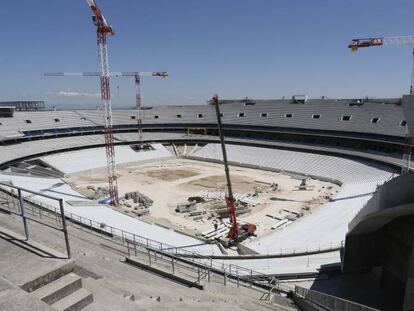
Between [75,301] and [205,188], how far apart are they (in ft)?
122

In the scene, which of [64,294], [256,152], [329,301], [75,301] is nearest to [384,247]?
[329,301]

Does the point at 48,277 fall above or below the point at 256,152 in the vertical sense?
above

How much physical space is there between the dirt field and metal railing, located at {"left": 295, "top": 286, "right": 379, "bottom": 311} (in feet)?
46.9

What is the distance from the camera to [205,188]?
41.8 metres

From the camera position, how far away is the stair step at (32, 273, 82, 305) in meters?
4.60

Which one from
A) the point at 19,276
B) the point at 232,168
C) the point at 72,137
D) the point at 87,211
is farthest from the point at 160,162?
the point at 19,276

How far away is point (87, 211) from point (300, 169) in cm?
3465

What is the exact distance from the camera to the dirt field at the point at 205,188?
3057 centimetres

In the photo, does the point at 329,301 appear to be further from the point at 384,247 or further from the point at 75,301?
the point at 75,301

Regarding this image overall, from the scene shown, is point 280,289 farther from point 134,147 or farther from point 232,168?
point 134,147

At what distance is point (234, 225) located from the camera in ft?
82.2

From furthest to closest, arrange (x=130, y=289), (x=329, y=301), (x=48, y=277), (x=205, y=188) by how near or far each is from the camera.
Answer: (x=205, y=188)
(x=329, y=301)
(x=130, y=289)
(x=48, y=277)

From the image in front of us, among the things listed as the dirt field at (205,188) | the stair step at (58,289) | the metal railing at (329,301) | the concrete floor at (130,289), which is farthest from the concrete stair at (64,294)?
the dirt field at (205,188)

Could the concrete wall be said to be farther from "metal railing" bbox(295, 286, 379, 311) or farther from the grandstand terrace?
"metal railing" bbox(295, 286, 379, 311)
